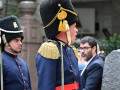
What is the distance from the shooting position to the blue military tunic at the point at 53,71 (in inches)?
145

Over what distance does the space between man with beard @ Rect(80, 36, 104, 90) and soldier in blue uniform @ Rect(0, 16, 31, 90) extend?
2.91 ft

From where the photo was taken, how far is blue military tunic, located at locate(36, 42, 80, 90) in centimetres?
368

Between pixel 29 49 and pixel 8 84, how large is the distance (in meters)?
4.48

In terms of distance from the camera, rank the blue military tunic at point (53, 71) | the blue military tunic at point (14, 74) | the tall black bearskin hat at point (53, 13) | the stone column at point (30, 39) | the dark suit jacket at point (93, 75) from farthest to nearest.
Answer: the stone column at point (30, 39) < the dark suit jacket at point (93, 75) < the blue military tunic at point (14, 74) < the tall black bearskin hat at point (53, 13) < the blue military tunic at point (53, 71)

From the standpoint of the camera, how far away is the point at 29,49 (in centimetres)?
891

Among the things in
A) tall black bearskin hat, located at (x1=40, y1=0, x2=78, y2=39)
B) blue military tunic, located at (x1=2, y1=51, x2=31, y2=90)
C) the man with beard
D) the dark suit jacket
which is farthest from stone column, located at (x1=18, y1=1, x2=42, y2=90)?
tall black bearskin hat, located at (x1=40, y1=0, x2=78, y2=39)

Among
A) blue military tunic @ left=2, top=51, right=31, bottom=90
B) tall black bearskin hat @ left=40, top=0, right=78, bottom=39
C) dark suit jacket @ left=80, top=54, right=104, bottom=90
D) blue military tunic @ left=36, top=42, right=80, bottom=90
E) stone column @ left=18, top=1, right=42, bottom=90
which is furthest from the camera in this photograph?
stone column @ left=18, top=1, right=42, bottom=90

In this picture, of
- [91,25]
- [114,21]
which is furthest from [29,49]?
[91,25]

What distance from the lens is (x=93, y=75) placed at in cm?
477

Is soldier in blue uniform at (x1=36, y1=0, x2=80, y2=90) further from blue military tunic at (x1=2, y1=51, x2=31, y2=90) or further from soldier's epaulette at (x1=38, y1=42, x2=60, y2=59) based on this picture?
blue military tunic at (x1=2, y1=51, x2=31, y2=90)

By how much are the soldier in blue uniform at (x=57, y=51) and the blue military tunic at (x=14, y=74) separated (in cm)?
79

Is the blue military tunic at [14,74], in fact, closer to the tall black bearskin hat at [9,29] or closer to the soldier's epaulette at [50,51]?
the tall black bearskin hat at [9,29]

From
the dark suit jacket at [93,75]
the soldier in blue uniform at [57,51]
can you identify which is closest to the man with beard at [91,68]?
the dark suit jacket at [93,75]

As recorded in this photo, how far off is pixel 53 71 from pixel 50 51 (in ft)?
0.75
